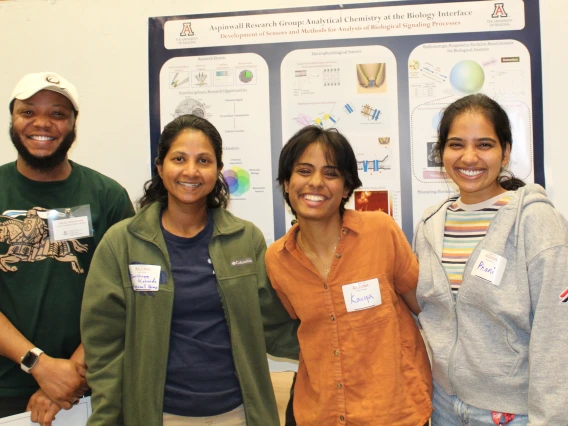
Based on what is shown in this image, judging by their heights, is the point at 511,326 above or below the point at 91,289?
below

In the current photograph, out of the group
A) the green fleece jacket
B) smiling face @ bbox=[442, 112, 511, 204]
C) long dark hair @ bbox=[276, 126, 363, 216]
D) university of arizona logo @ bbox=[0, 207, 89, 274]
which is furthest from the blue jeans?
university of arizona logo @ bbox=[0, 207, 89, 274]

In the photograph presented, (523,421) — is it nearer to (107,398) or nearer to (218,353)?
(218,353)

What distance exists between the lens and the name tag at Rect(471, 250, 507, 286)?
1.43 meters

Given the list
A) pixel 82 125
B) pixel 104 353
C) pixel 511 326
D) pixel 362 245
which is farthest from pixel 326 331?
pixel 82 125

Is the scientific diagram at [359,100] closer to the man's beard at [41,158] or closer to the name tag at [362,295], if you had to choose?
the name tag at [362,295]

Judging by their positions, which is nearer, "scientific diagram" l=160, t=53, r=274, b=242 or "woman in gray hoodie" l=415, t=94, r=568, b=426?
"woman in gray hoodie" l=415, t=94, r=568, b=426

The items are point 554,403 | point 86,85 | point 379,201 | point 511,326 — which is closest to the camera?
point 554,403

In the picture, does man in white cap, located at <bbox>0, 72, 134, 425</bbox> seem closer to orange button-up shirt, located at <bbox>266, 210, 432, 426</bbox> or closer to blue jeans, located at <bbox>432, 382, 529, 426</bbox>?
orange button-up shirt, located at <bbox>266, 210, 432, 426</bbox>

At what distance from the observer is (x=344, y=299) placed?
5.29 feet

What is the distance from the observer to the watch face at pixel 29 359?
1.78 meters

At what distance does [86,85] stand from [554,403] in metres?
2.96

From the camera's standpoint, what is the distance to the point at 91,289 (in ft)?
5.52

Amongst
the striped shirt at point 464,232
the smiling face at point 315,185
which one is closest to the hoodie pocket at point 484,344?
the striped shirt at point 464,232

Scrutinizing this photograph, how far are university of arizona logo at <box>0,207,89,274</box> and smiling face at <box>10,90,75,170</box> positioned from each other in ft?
0.75
